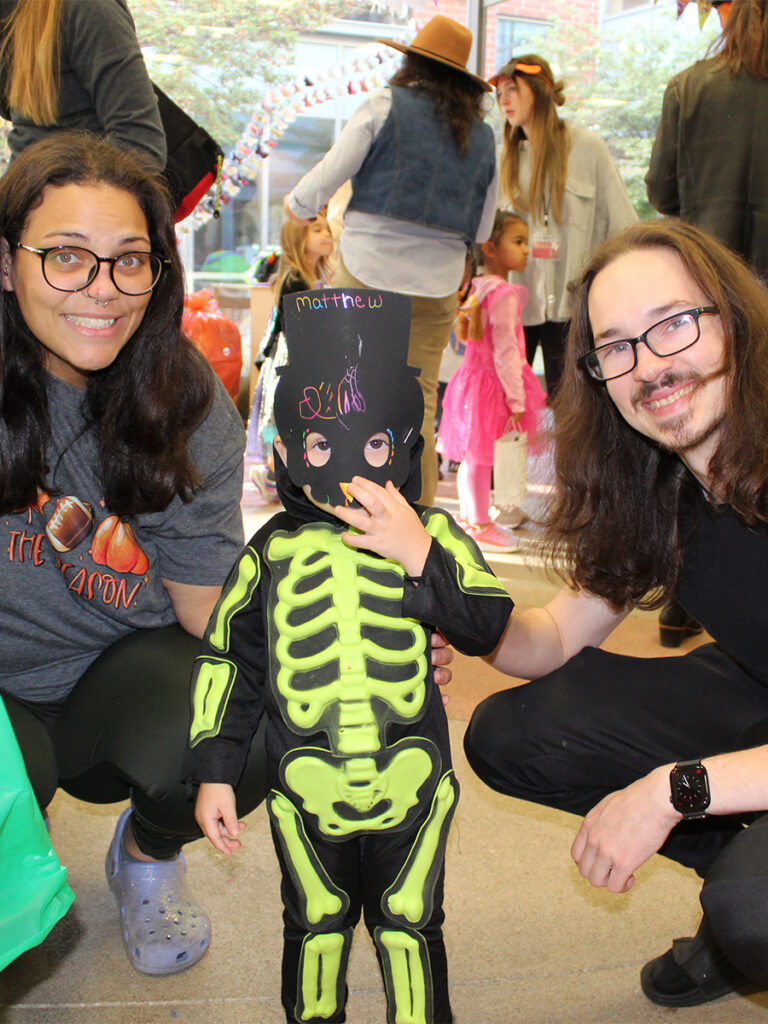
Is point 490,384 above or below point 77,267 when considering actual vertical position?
below

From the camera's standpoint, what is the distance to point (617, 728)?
156 cm

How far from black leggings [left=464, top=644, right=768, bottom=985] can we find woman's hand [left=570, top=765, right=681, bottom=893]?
0.62 feet

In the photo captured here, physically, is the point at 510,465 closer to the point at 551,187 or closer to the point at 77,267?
the point at 551,187

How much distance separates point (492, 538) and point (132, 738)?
2.84 metres

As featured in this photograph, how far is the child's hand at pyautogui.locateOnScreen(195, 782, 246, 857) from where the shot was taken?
1333mm

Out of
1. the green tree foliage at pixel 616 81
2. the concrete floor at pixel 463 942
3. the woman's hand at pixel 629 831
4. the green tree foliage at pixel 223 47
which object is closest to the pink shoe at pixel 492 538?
the concrete floor at pixel 463 942

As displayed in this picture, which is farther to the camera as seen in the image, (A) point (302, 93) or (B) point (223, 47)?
(A) point (302, 93)

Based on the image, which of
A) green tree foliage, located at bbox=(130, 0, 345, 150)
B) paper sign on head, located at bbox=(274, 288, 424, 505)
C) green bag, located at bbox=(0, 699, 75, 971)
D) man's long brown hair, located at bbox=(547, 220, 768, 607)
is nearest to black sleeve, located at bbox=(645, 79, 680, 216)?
man's long brown hair, located at bbox=(547, 220, 768, 607)

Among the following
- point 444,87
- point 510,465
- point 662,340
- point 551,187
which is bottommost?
point 510,465

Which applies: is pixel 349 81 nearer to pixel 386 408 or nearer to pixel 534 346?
pixel 534 346

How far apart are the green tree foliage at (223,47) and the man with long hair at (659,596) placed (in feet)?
13.8

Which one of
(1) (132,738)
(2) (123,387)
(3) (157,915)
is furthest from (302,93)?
(3) (157,915)

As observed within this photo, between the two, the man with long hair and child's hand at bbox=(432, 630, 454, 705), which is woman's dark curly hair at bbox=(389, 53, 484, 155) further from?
child's hand at bbox=(432, 630, 454, 705)

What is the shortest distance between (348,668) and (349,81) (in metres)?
4.72
